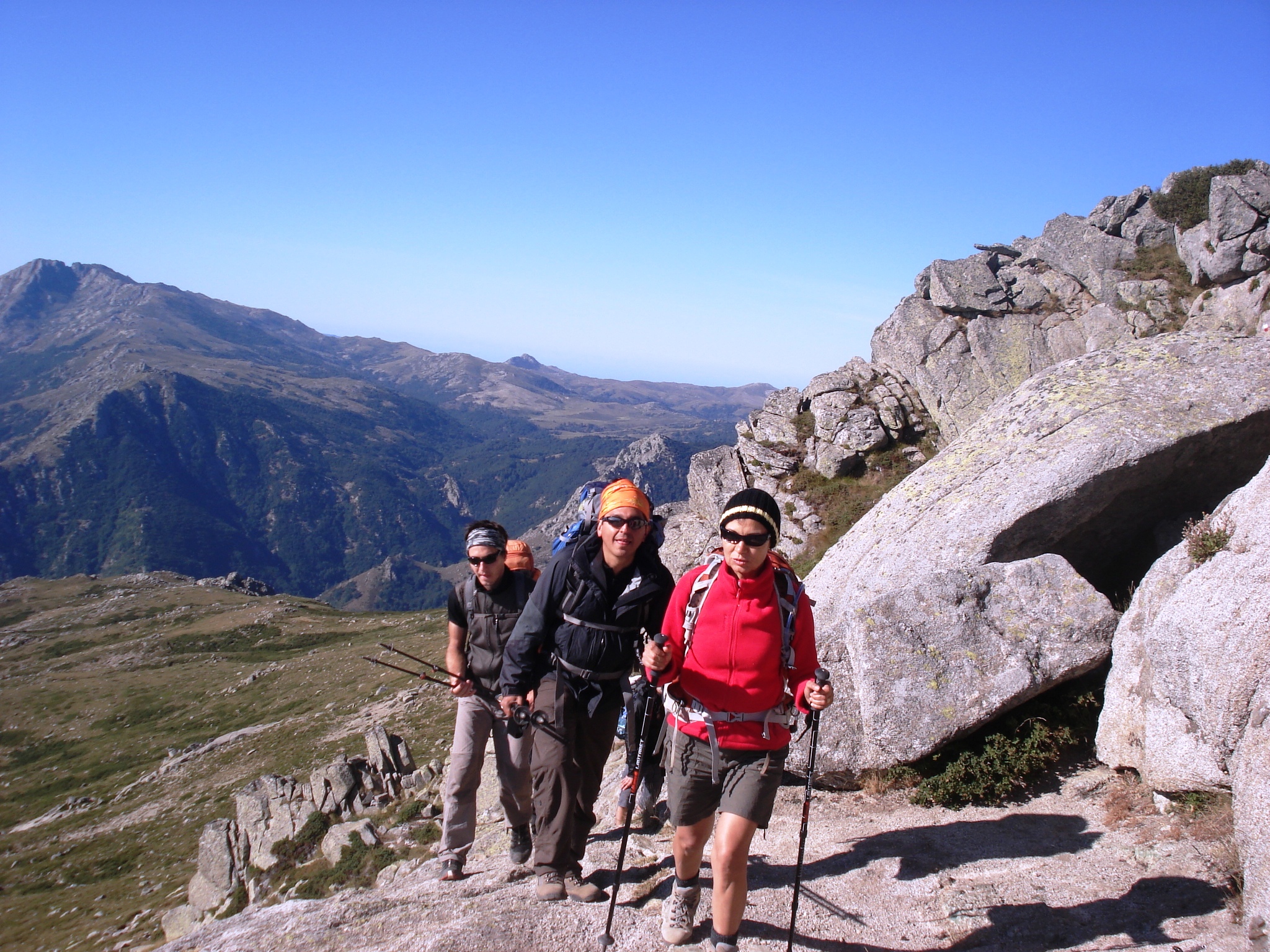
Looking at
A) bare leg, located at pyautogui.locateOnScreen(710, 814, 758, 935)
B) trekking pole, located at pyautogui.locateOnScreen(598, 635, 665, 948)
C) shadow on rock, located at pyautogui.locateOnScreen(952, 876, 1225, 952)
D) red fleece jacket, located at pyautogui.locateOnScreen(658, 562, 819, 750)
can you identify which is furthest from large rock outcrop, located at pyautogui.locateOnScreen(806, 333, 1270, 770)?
bare leg, located at pyautogui.locateOnScreen(710, 814, 758, 935)

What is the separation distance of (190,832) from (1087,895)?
123 feet

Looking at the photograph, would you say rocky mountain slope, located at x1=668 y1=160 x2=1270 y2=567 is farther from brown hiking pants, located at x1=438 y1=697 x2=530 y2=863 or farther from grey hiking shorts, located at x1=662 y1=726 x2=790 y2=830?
grey hiking shorts, located at x1=662 y1=726 x2=790 y2=830

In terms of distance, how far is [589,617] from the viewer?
22.9 feet

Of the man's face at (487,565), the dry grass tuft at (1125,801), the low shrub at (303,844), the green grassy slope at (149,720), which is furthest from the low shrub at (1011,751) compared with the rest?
the green grassy slope at (149,720)

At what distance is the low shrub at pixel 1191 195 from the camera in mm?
29375

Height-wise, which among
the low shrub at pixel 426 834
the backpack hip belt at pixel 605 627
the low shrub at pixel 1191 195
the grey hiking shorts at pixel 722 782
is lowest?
the low shrub at pixel 426 834

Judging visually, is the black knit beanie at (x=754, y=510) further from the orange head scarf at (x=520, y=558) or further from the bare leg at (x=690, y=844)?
the orange head scarf at (x=520, y=558)

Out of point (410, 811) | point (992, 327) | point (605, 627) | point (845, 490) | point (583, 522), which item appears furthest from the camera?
point (992, 327)

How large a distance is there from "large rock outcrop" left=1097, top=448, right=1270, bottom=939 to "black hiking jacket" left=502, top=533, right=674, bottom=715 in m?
5.48

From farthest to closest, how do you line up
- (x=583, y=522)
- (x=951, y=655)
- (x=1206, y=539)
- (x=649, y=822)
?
(x=951, y=655), (x=649, y=822), (x=1206, y=539), (x=583, y=522)

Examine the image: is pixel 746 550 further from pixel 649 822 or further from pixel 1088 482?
Answer: pixel 1088 482

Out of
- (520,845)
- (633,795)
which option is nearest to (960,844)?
(633,795)

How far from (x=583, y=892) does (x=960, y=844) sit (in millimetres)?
4469

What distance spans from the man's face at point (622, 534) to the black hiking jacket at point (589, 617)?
7.0 inches
